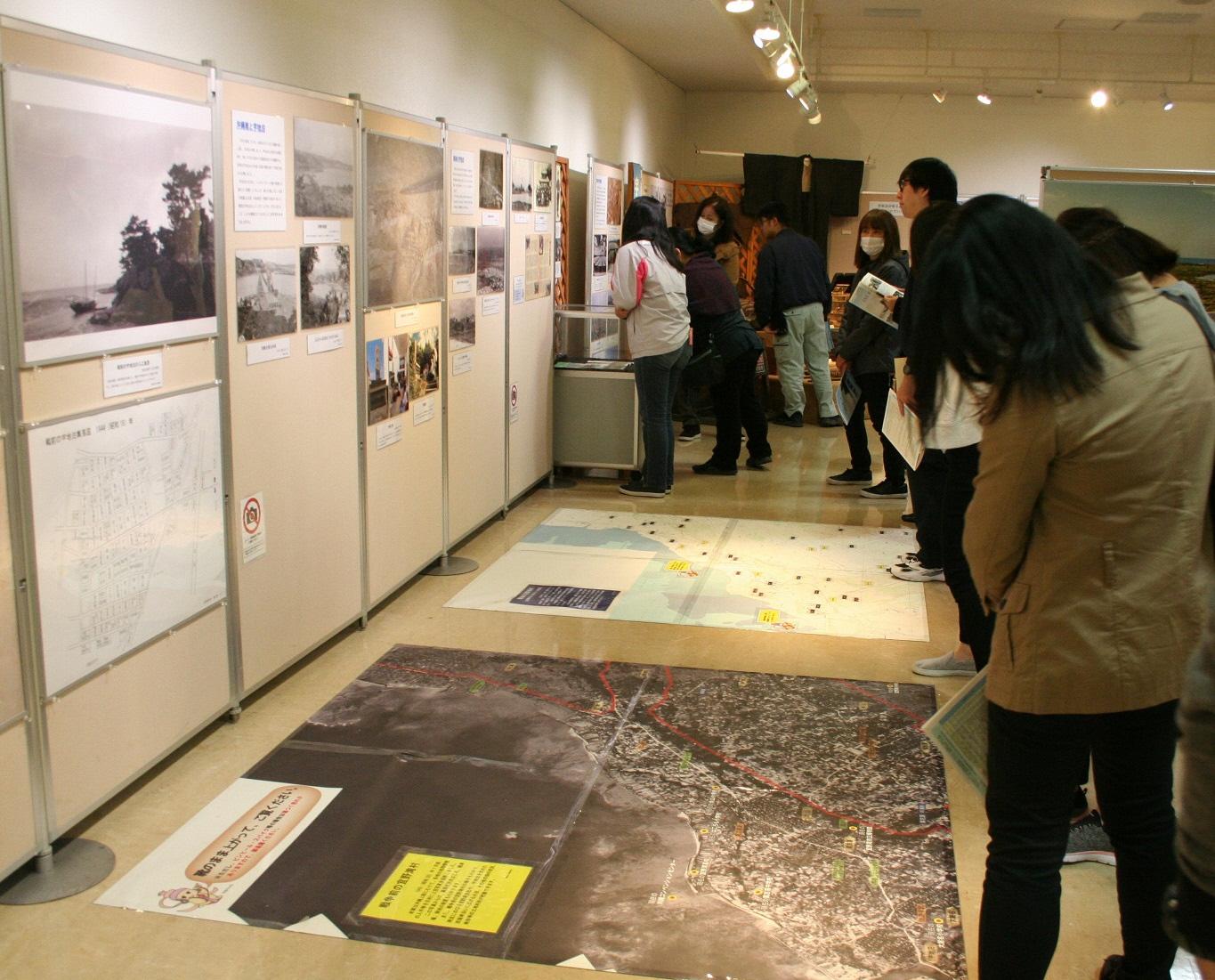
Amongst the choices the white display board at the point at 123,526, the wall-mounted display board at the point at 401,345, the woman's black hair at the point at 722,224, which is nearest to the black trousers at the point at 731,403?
the woman's black hair at the point at 722,224

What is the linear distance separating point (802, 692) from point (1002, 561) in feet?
6.85

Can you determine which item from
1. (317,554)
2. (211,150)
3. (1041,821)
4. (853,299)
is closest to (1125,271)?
(1041,821)

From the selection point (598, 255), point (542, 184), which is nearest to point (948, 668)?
point (542, 184)

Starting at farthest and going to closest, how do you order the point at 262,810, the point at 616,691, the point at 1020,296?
1. the point at 616,691
2. the point at 262,810
3. the point at 1020,296

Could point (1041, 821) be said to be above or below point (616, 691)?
above

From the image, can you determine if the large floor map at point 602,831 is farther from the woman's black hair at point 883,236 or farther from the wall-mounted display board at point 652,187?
→ the wall-mounted display board at point 652,187

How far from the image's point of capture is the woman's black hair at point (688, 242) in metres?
7.77

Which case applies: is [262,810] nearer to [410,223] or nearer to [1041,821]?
[1041,821]

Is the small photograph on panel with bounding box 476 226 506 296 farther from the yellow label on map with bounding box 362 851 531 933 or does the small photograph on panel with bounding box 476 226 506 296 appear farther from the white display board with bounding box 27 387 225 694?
the yellow label on map with bounding box 362 851 531 933

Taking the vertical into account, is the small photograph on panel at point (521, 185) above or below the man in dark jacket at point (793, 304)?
above

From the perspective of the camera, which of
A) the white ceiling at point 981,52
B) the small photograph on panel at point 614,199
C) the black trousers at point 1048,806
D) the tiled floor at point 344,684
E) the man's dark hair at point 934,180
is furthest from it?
the white ceiling at point 981,52

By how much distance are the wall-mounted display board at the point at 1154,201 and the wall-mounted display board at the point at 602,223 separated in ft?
9.56

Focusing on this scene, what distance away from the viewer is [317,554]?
12.8 ft

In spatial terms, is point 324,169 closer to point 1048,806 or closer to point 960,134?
point 1048,806
